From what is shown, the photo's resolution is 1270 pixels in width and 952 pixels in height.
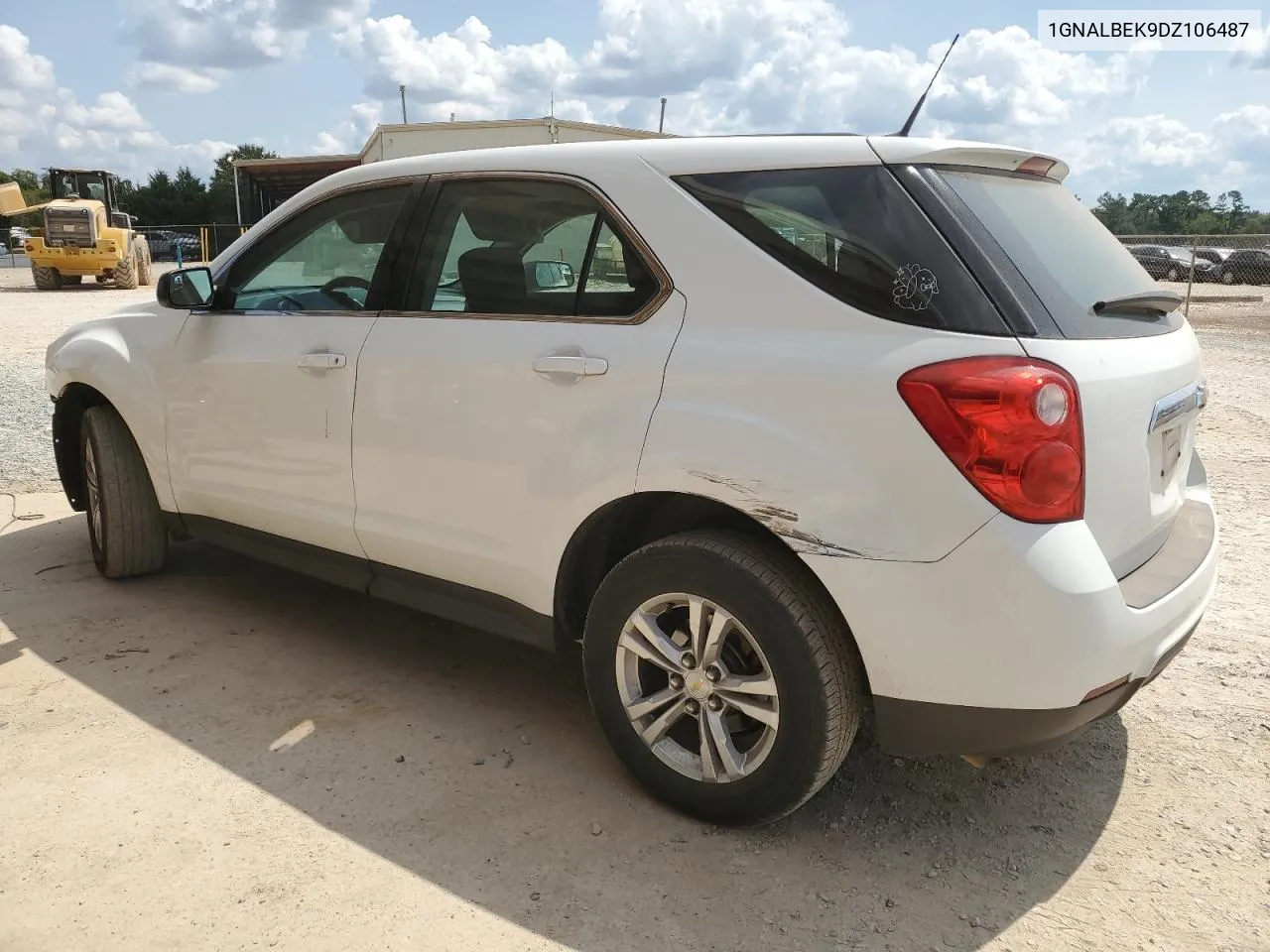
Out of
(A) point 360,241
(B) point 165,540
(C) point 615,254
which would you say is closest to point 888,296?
(C) point 615,254

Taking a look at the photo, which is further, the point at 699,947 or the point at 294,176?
the point at 294,176

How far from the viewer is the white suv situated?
7.39 feet

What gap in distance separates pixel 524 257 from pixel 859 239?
107cm

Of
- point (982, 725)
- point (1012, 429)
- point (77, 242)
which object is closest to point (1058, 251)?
point (1012, 429)

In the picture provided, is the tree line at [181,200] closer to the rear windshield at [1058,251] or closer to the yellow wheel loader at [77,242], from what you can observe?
the yellow wheel loader at [77,242]

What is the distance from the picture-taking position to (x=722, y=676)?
2629 mm

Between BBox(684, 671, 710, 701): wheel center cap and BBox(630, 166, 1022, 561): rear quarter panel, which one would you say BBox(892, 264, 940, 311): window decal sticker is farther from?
BBox(684, 671, 710, 701): wheel center cap

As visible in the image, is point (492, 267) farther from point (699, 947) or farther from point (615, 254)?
point (699, 947)

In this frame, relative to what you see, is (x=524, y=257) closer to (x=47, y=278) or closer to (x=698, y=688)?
(x=698, y=688)

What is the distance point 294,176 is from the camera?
3850 centimetres

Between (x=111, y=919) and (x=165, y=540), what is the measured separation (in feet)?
8.14

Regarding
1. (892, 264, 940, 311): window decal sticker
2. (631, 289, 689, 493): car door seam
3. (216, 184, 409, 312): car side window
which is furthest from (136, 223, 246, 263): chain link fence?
(892, 264, 940, 311): window decal sticker

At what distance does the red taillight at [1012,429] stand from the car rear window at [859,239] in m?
0.13

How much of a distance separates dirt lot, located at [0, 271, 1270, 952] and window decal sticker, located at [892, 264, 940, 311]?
142cm
